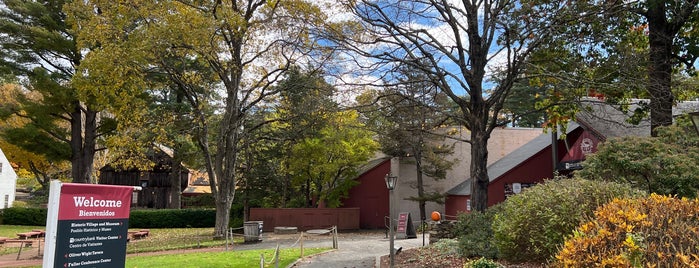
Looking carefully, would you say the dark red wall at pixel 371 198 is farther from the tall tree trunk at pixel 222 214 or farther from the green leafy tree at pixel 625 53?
the green leafy tree at pixel 625 53

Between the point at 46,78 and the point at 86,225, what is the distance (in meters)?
23.9

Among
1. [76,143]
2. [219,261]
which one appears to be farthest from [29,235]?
[219,261]

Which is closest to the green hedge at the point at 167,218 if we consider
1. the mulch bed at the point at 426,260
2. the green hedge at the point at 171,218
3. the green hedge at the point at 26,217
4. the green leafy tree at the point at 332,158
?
the green hedge at the point at 171,218

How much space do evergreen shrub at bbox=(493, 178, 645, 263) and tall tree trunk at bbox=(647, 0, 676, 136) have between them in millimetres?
6982

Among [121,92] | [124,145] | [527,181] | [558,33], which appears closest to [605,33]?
[558,33]

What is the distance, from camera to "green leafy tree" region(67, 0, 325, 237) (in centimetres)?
2003

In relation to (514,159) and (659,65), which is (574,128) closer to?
(514,159)

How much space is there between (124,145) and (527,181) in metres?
21.5

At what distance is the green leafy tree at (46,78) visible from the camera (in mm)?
26547

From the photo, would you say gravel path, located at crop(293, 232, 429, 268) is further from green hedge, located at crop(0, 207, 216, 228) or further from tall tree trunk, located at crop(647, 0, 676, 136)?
green hedge, located at crop(0, 207, 216, 228)

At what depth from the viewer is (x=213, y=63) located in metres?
23.3

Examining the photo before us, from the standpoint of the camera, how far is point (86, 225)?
6820 mm

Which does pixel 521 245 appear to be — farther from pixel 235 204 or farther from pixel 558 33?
pixel 235 204

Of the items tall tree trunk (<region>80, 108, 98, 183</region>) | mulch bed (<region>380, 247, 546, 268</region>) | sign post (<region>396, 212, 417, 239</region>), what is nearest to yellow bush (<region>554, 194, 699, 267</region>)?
mulch bed (<region>380, 247, 546, 268</region>)
